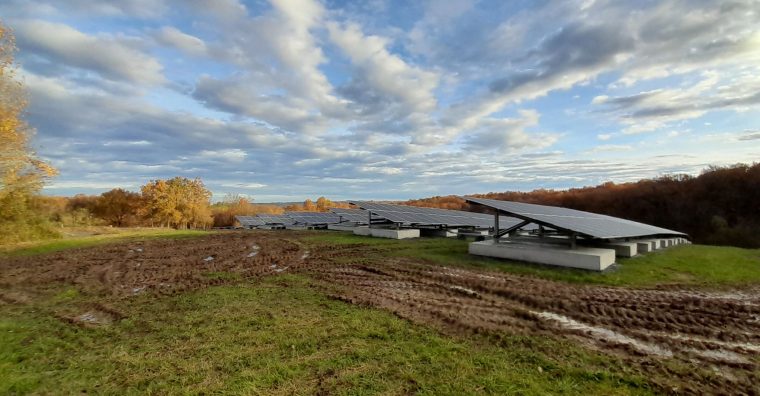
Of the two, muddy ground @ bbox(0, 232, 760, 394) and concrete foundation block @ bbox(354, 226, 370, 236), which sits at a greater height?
concrete foundation block @ bbox(354, 226, 370, 236)

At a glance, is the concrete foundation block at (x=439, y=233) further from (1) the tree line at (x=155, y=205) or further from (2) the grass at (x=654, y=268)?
(1) the tree line at (x=155, y=205)

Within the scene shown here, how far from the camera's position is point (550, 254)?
482 inches

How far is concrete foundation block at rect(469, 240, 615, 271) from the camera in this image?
37.2 feet

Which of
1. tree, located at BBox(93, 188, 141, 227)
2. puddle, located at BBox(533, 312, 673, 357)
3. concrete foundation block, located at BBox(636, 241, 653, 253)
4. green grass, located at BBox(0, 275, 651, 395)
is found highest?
tree, located at BBox(93, 188, 141, 227)

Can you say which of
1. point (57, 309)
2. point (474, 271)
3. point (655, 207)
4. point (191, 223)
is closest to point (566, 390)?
point (474, 271)

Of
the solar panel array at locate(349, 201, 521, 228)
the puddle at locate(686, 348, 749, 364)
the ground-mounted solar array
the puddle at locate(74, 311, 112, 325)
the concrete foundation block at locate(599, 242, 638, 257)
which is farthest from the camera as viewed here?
the ground-mounted solar array

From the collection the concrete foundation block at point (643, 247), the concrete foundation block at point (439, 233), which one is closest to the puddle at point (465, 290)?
the concrete foundation block at point (643, 247)

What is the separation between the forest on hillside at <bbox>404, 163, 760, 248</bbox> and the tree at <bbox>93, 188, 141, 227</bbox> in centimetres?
5918

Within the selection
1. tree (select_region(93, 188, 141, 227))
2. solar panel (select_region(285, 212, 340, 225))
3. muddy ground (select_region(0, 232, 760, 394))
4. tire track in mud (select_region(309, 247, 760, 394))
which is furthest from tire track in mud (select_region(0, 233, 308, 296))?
tree (select_region(93, 188, 141, 227))

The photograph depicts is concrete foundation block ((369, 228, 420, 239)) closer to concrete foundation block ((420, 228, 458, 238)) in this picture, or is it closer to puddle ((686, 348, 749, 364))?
concrete foundation block ((420, 228, 458, 238))

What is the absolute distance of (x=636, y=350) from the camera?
17.8ft

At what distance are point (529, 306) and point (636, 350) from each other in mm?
2522

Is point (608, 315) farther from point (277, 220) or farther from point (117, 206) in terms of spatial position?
point (117, 206)

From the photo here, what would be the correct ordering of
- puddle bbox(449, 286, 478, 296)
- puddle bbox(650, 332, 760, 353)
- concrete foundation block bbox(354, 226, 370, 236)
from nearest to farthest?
puddle bbox(650, 332, 760, 353) < puddle bbox(449, 286, 478, 296) < concrete foundation block bbox(354, 226, 370, 236)
